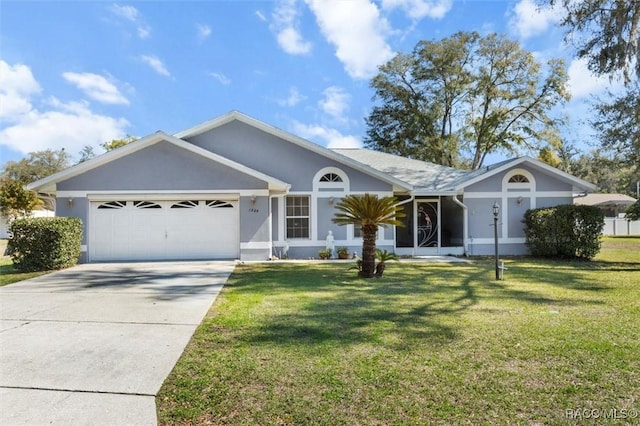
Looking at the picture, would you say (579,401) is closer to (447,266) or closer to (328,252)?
(447,266)

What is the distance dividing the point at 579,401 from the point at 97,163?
48.3ft

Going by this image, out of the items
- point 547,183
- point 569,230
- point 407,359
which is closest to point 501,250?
point 569,230

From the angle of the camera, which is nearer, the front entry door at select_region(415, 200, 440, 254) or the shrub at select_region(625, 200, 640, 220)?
the shrub at select_region(625, 200, 640, 220)

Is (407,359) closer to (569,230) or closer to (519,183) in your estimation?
(569,230)

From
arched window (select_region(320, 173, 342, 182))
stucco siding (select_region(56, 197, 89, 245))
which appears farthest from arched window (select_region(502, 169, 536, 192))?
stucco siding (select_region(56, 197, 89, 245))

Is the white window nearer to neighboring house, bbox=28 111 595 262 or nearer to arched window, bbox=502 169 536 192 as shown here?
neighboring house, bbox=28 111 595 262

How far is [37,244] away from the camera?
452 inches

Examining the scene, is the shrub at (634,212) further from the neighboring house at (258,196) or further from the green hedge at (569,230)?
the neighboring house at (258,196)

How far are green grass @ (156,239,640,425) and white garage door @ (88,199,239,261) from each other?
21.9 ft

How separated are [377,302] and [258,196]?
26.2ft

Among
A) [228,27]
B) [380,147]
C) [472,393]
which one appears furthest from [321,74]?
[472,393]

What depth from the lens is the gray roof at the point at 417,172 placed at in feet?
55.3

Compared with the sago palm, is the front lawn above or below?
below

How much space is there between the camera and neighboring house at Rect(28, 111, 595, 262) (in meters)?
13.8
